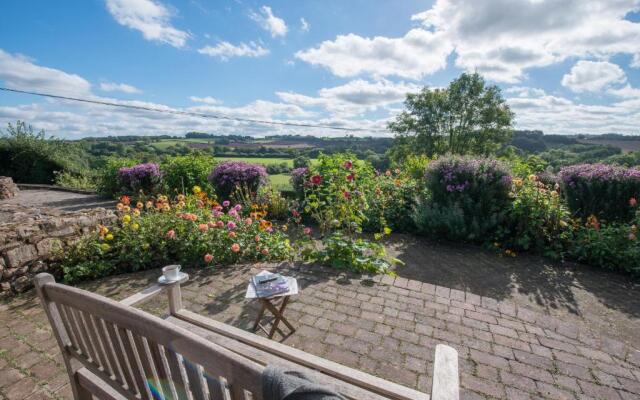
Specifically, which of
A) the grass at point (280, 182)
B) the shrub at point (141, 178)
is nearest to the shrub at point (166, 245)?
the grass at point (280, 182)

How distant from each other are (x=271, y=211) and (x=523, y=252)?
18.1 feet

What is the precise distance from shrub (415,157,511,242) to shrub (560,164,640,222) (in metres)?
1.16

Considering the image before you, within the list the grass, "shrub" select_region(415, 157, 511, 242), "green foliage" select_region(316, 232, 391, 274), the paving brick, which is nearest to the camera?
the paving brick

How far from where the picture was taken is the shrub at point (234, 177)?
321 inches

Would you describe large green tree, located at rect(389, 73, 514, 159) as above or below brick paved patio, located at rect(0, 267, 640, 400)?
above

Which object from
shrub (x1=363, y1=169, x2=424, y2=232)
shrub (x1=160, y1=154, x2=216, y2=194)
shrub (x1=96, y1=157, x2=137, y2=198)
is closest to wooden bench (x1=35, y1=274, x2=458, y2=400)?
shrub (x1=363, y1=169, x2=424, y2=232)

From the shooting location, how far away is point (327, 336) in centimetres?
286

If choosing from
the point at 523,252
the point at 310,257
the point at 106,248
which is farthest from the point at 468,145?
the point at 106,248

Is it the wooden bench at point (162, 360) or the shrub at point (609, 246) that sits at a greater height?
the wooden bench at point (162, 360)

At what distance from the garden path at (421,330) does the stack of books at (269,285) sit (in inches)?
19.0

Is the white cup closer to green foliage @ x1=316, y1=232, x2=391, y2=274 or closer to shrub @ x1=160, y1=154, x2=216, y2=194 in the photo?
green foliage @ x1=316, y1=232, x2=391, y2=274

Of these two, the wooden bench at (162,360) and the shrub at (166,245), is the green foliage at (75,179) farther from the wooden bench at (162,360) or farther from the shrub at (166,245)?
the wooden bench at (162,360)

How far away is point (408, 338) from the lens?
2832 millimetres

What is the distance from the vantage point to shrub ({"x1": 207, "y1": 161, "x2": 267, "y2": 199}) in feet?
26.8
